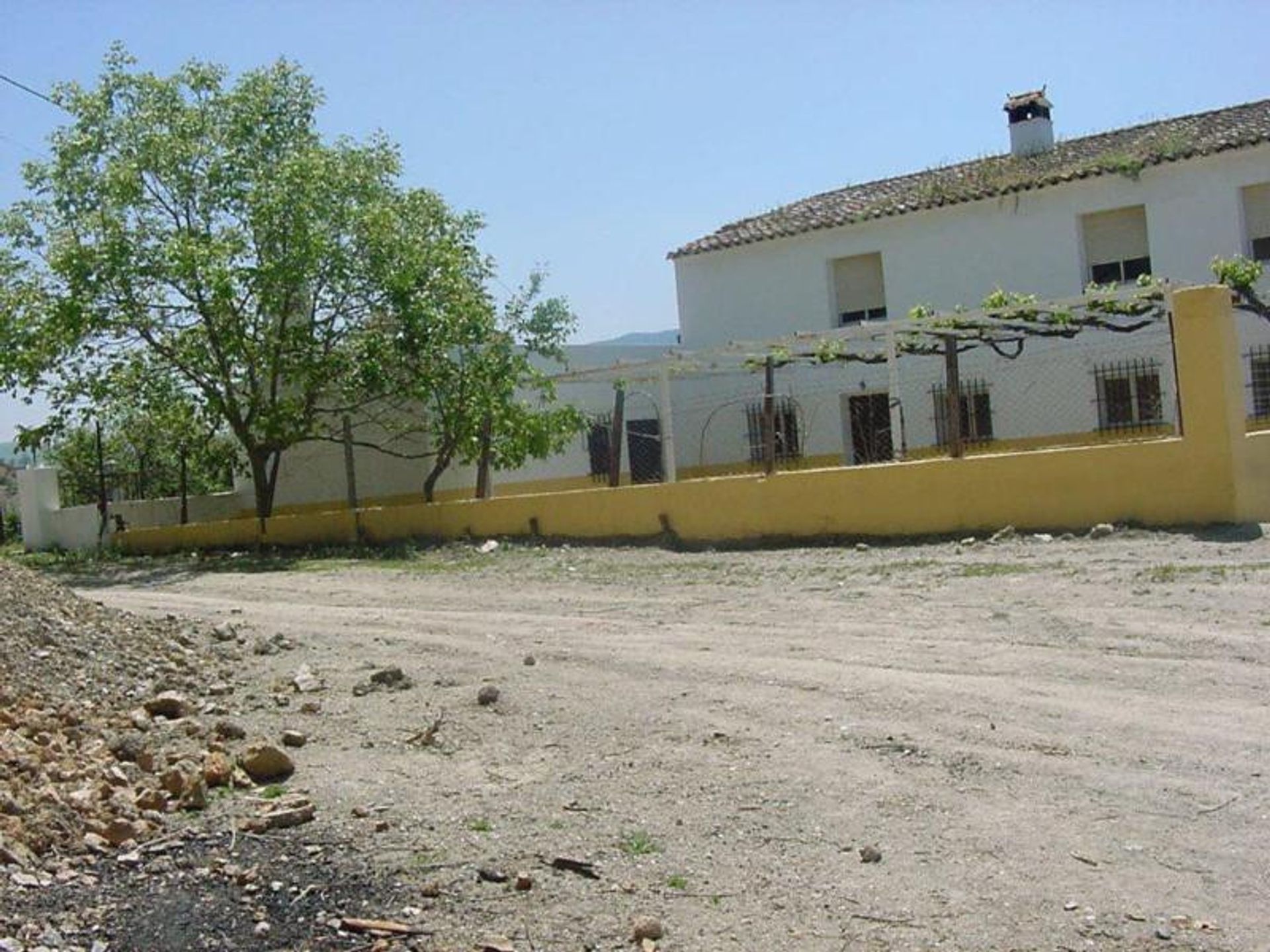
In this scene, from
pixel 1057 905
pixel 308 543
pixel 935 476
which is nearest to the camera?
pixel 1057 905

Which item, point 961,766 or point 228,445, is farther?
point 228,445

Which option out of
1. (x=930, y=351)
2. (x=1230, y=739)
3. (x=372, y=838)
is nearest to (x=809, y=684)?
(x=1230, y=739)

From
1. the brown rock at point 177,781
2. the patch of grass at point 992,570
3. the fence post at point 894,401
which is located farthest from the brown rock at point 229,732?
the fence post at point 894,401

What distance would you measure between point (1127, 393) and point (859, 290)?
706cm

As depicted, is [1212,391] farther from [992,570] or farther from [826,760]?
[826,760]

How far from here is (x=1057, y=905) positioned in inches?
185

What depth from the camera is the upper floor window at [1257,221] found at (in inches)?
928

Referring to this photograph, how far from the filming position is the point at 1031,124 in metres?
28.2

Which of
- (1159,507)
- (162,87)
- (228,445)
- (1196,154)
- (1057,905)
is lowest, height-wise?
(1057,905)

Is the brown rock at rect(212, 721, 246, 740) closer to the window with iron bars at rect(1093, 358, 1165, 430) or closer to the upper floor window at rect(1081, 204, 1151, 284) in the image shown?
the window with iron bars at rect(1093, 358, 1165, 430)

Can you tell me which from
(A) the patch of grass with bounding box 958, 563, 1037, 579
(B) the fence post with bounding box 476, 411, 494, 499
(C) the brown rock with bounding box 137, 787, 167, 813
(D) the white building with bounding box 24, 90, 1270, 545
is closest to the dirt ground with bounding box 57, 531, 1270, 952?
(A) the patch of grass with bounding box 958, 563, 1037, 579

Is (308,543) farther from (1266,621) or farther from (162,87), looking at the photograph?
(1266,621)

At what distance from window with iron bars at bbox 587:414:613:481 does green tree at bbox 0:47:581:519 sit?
2321 mm

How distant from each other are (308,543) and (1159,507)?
41.9 feet
